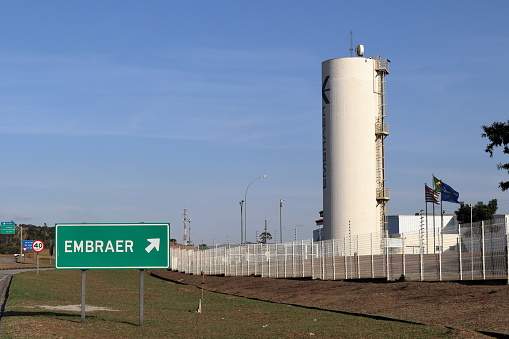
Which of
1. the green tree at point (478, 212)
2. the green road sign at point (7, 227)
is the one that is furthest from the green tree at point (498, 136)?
the green road sign at point (7, 227)

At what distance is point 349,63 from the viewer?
2719 inches

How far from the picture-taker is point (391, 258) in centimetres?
3481

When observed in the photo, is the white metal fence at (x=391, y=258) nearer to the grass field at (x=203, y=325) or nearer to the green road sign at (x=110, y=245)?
the grass field at (x=203, y=325)

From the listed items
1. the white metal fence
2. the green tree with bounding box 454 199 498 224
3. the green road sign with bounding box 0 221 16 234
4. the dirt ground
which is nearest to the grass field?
the dirt ground

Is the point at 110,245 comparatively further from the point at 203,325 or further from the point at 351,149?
the point at 351,149

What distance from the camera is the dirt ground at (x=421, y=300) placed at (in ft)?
67.0

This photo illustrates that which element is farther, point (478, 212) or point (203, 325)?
point (478, 212)

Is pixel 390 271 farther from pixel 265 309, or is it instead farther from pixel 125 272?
pixel 125 272

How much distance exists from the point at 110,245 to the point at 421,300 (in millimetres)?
11643

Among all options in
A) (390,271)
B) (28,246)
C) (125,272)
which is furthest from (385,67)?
(28,246)

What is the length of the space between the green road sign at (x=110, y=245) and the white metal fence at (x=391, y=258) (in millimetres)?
13365

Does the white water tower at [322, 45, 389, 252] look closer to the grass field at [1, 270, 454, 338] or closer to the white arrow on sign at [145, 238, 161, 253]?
the grass field at [1, 270, 454, 338]

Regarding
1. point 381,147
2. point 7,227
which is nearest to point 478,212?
point 381,147

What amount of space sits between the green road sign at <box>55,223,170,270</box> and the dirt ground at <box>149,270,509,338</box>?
787 centimetres
